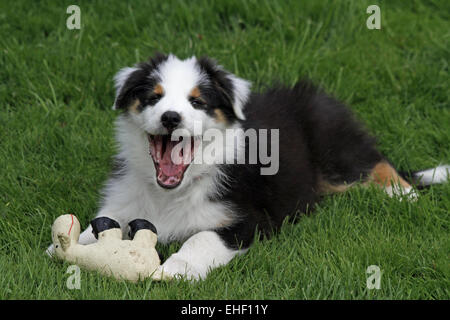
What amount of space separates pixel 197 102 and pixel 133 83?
409mm

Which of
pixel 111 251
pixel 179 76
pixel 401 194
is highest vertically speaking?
pixel 179 76

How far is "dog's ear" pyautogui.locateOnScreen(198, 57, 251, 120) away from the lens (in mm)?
3730

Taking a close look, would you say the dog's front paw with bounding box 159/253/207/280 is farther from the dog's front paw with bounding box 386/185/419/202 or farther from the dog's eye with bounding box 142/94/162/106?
the dog's front paw with bounding box 386/185/419/202

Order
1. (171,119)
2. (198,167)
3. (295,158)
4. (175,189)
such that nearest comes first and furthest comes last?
(171,119) < (175,189) < (198,167) < (295,158)

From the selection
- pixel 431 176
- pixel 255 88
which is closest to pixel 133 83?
pixel 255 88

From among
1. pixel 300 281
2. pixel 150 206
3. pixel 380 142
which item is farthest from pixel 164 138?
pixel 380 142

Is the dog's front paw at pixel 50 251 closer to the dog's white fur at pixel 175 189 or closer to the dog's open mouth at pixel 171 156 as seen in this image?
the dog's white fur at pixel 175 189

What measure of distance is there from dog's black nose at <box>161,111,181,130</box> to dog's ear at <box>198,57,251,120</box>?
0.41 metres

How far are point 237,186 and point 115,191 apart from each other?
715mm

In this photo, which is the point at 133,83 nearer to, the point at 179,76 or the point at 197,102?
the point at 179,76

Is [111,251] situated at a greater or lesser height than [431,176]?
lesser

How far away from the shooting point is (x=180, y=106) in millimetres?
3512

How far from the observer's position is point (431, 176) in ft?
14.7
